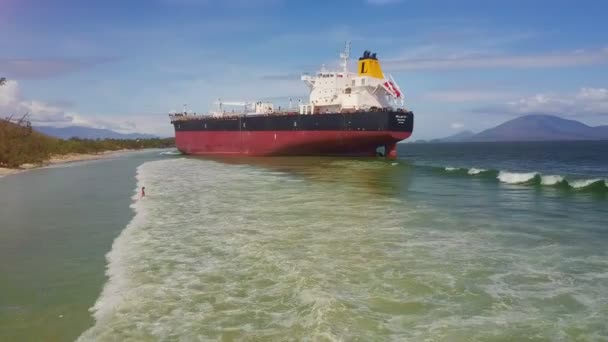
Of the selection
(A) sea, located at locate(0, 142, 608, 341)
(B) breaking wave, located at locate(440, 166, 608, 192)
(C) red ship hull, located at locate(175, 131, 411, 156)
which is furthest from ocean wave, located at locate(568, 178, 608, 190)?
(C) red ship hull, located at locate(175, 131, 411, 156)

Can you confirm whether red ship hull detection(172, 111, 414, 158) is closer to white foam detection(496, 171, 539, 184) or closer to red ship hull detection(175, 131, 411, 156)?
red ship hull detection(175, 131, 411, 156)

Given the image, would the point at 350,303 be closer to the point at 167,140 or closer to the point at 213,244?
the point at 213,244

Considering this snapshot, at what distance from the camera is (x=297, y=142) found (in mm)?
42500

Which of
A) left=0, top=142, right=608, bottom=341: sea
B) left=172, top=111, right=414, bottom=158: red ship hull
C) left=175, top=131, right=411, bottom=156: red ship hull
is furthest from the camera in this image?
left=175, top=131, right=411, bottom=156: red ship hull

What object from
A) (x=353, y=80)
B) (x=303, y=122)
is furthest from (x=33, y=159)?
(x=353, y=80)

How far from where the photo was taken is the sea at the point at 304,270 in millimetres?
5953

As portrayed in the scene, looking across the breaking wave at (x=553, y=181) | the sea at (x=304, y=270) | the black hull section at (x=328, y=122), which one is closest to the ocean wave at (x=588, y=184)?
the breaking wave at (x=553, y=181)

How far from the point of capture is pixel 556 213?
1488 cm

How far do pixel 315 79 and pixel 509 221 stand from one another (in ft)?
111

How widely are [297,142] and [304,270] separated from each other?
34483mm

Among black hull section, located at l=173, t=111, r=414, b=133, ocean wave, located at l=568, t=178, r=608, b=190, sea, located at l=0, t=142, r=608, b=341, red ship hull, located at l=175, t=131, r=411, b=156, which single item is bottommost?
sea, located at l=0, t=142, r=608, b=341

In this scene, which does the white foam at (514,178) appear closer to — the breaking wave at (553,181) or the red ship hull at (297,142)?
the breaking wave at (553,181)

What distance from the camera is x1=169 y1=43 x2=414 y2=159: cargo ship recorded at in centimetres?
3741

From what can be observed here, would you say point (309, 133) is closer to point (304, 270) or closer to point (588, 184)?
point (588, 184)
